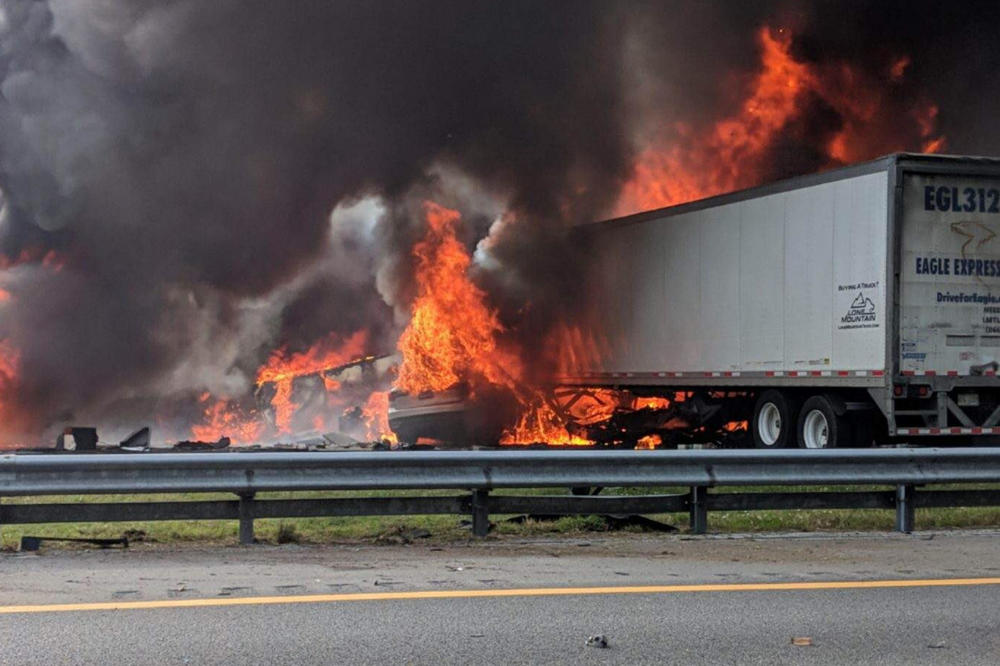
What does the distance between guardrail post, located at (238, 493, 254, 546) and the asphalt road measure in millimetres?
310

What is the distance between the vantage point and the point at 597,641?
616cm

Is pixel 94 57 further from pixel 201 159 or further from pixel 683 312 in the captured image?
pixel 683 312

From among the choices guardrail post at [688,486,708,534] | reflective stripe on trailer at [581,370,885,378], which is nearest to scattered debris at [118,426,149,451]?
reflective stripe on trailer at [581,370,885,378]

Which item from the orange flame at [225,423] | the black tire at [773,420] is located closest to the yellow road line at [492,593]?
the black tire at [773,420]

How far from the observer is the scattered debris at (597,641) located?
20.1 ft

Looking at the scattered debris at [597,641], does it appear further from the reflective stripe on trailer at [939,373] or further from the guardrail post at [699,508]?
the reflective stripe on trailer at [939,373]

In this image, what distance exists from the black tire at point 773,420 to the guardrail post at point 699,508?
334 inches

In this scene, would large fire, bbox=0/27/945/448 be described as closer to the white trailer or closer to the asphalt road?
the white trailer

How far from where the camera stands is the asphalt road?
602 cm

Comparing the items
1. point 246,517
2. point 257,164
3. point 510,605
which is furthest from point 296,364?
point 510,605

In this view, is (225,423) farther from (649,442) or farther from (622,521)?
(622,521)

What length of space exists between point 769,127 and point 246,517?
21.9 metres

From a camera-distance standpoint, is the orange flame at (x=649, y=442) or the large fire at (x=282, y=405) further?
the large fire at (x=282, y=405)

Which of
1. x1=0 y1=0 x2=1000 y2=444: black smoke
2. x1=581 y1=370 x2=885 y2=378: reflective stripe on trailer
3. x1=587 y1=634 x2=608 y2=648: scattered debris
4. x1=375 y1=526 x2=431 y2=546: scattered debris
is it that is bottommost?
x1=587 y1=634 x2=608 y2=648: scattered debris
